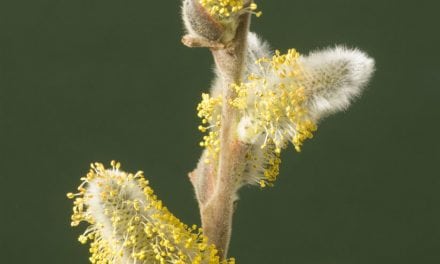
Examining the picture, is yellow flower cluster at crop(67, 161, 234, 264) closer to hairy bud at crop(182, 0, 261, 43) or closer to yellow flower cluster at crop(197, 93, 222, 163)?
yellow flower cluster at crop(197, 93, 222, 163)

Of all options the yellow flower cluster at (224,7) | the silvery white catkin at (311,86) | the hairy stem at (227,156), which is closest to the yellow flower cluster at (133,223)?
the hairy stem at (227,156)

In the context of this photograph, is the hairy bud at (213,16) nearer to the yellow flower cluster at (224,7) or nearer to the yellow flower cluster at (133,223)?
the yellow flower cluster at (224,7)

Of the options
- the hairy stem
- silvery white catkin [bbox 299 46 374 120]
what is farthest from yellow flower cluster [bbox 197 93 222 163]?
silvery white catkin [bbox 299 46 374 120]

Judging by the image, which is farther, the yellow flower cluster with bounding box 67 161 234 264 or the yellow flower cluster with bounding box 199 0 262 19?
the yellow flower cluster with bounding box 67 161 234 264

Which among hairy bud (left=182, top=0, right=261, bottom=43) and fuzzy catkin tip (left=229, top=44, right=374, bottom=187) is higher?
hairy bud (left=182, top=0, right=261, bottom=43)

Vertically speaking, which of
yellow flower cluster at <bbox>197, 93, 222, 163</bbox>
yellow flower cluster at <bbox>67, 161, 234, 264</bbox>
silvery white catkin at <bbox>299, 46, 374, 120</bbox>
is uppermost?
yellow flower cluster at <bbox>197, 93, 222, 163</bbox>

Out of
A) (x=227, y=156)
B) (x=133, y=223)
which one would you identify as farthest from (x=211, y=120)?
(x=133, y=223)
